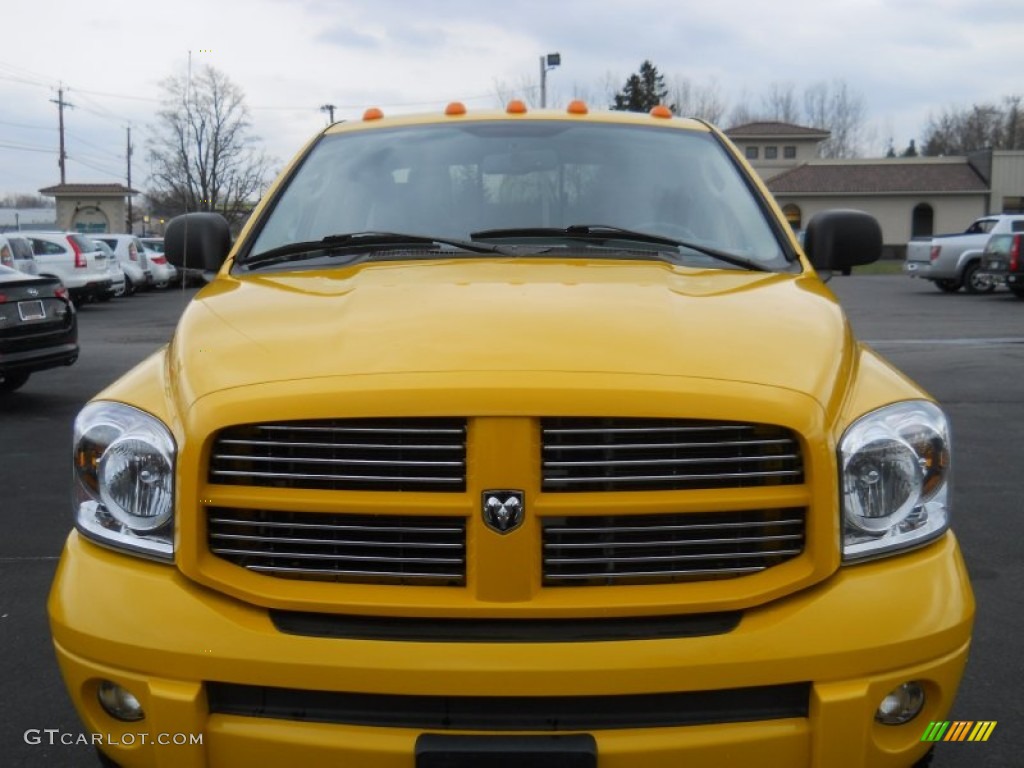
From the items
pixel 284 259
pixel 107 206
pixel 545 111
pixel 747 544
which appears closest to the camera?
pixel 747 544

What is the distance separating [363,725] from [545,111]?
9.48 ft

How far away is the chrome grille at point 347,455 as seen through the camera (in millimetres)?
2230

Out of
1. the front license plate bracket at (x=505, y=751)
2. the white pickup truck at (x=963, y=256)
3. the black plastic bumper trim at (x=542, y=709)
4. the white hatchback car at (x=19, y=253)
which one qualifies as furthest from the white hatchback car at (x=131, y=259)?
the front license plate bracket at (x=505, y=751)

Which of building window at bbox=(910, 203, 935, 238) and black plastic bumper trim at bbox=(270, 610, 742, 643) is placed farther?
building window at bbox=(910, 203, 935, 238)

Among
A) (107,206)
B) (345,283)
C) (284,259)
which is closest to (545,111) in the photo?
(284,259)

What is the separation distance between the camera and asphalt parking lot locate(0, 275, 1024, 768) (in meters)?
3.56

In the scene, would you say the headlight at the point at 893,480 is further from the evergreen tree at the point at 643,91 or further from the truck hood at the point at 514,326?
the evergreen tree at the point at 643,91

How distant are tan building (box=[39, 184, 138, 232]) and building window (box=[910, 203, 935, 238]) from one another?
43.4m

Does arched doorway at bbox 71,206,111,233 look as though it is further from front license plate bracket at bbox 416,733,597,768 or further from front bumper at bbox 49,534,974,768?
front license plate bracket at bbox 416,733,597,768

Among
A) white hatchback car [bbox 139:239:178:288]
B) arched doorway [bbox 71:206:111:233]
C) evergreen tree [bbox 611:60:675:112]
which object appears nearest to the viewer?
white hatchback car [bbox 139:239:178:288]

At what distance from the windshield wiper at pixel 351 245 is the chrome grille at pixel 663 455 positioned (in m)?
1.28

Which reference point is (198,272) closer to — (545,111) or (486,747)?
(545,111)

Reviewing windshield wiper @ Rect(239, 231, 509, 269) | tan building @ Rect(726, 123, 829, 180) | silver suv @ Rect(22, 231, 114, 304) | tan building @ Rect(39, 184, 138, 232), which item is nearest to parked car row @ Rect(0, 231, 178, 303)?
silver suv @ Rect(22, 231, 114, 304)

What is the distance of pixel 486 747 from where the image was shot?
6.98 ft
